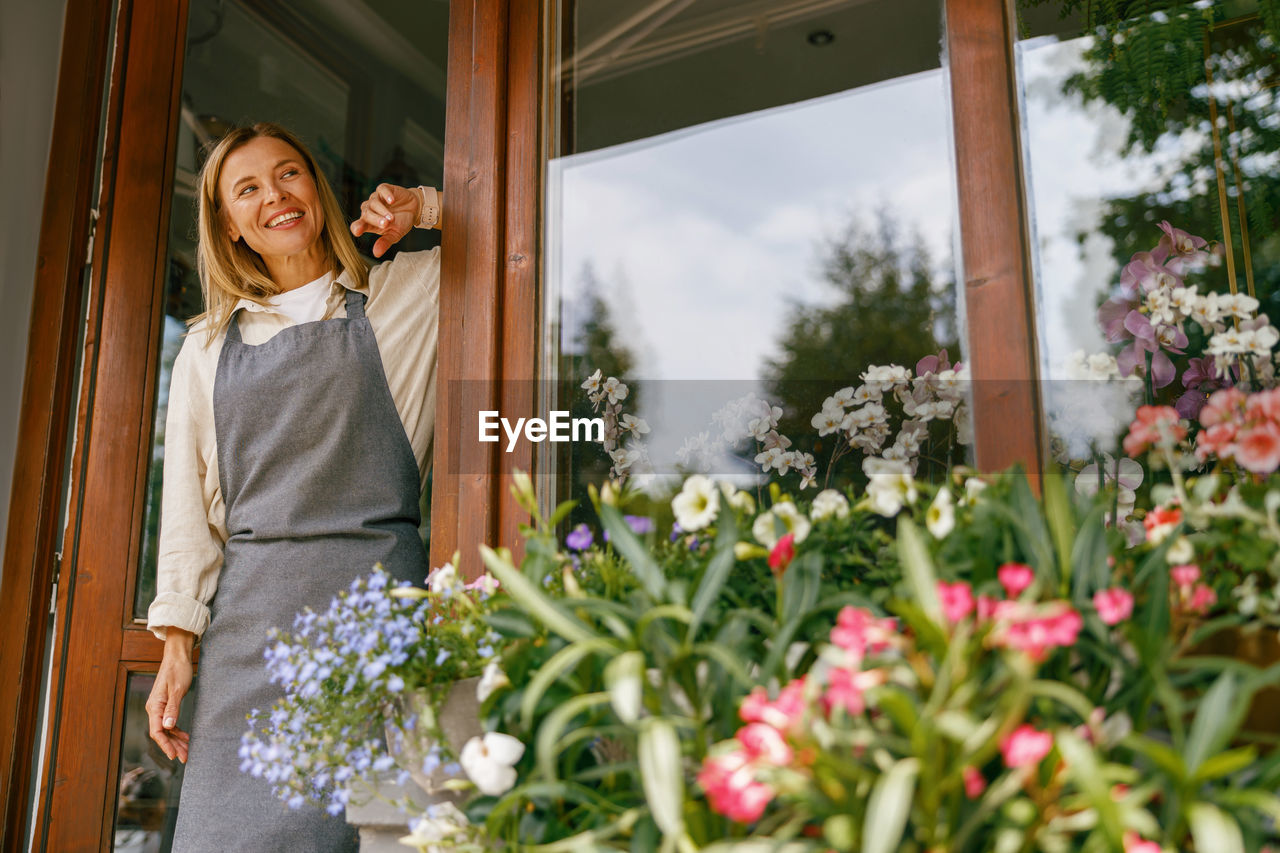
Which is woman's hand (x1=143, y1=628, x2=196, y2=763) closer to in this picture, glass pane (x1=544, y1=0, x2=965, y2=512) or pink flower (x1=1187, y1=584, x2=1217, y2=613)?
glass pane (x1=544, y1=0, x2=965, y2=512)

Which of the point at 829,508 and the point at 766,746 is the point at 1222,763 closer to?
the point at 766,746

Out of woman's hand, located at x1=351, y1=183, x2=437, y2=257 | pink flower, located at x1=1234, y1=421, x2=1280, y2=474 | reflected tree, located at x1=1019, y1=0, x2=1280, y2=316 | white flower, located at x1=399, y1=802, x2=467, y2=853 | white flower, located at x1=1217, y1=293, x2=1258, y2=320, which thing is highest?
reflected tree, located at x1=1019, y1=0, x2=1280, y2=316

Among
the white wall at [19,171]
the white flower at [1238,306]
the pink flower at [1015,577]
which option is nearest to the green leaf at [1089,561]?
the pink flower at [1015,577]

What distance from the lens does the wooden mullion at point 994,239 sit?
1236mm

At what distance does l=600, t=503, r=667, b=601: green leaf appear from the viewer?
0.90 meters

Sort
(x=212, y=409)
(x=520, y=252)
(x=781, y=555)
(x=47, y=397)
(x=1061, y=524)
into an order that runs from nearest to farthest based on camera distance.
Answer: (x=1061, y=524) < (x=781, y=555) < (x=520, y=252) < (x=212, y=409) < (x=47, y=397)

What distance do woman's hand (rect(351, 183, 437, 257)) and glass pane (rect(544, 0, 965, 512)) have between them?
0.84 ft

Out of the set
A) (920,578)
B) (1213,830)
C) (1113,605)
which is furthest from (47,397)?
(1213,830)

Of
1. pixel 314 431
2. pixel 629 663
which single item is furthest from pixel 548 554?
pixel 314 431

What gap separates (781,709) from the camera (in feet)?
2.39

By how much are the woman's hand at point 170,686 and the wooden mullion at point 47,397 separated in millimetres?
539

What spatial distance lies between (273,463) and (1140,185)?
181cm

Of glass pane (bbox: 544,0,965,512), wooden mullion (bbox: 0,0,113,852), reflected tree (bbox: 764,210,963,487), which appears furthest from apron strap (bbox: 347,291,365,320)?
wooden mullion (bbox: 0,0,113,852)

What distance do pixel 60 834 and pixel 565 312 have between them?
1.39 metres
